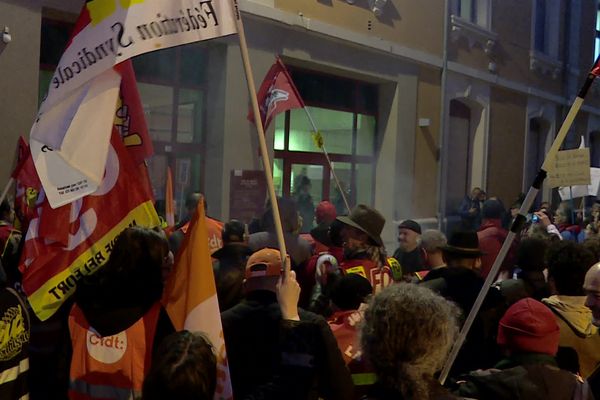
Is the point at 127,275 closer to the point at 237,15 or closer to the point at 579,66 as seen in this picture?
the point at 237,15

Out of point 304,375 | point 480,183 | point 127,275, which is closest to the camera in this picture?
point 304,375

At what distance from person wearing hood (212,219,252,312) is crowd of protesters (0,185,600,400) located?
1cm

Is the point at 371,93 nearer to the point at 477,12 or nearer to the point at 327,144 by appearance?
the point at 327,144

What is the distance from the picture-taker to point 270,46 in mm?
10836

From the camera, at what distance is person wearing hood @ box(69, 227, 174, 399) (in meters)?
2.83

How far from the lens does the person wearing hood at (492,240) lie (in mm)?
6039

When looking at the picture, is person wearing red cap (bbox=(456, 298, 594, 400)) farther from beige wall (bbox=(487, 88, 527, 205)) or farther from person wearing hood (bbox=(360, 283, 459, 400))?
beige wall (bbox=(487, 88, 527, 205))

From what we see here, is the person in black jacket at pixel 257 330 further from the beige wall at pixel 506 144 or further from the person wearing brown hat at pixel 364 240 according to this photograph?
the beige wall at pixel 506 144

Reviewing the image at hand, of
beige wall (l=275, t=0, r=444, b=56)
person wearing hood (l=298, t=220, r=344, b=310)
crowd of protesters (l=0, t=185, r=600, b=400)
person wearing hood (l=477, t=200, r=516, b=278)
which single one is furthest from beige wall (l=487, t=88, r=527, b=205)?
crowd of protesters (l=0, t=185, r=600, b=400)

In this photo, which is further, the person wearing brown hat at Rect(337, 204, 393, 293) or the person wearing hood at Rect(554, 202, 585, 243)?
the person wearing hood at Rect(554, 202, 585, 243)

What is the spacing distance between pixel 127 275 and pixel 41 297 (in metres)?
0.60

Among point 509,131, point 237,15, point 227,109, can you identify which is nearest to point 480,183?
point 509,131

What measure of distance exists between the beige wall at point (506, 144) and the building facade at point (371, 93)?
0.16 feet

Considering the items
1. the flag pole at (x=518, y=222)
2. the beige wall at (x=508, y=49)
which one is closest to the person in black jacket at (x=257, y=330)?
the flag pole at (x=518, y=222)
